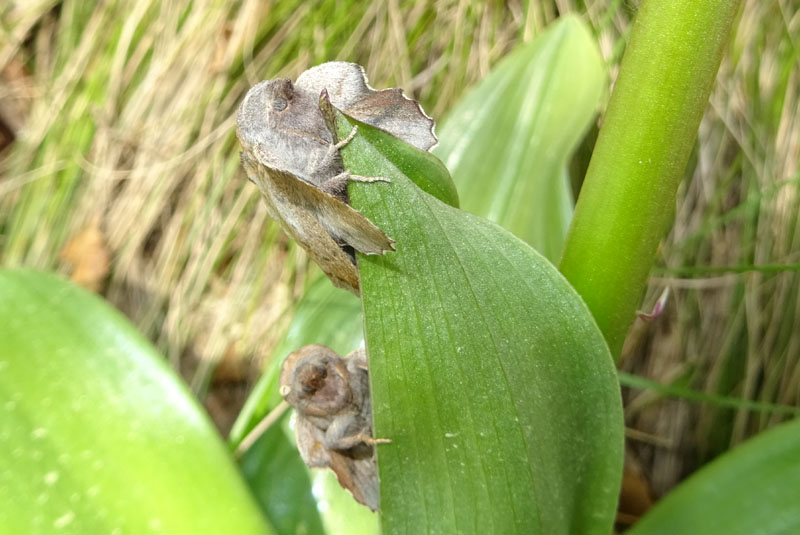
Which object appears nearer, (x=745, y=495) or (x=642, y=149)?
(x=642, y=149)

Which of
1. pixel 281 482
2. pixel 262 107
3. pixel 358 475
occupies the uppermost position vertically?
pixel 262 107

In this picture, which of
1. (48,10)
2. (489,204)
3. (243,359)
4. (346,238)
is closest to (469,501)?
(346,238)

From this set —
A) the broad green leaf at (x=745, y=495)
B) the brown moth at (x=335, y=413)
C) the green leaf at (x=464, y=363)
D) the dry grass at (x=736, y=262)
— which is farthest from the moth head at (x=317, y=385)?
the dry grass at (x=736, y=262)

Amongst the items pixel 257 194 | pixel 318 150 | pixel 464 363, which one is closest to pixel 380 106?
pixel 318 150

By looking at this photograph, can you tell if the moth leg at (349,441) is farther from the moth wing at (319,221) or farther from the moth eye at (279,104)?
the moth eye at (279,104)

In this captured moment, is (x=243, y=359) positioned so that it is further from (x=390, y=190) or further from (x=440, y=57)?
(x=390, y=190)

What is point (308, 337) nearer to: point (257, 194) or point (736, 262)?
point (257, 194)
